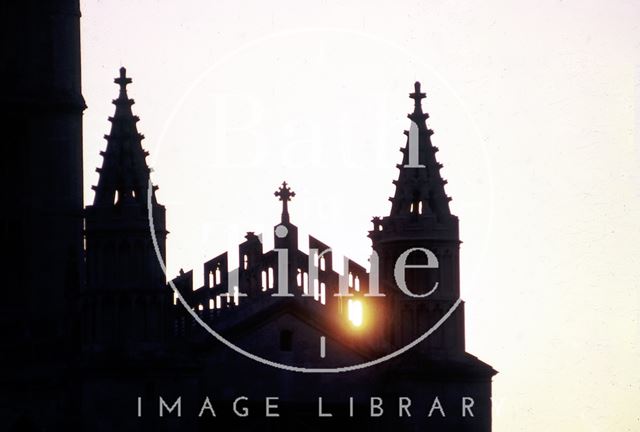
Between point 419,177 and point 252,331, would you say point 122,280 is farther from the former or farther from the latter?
point 419,177

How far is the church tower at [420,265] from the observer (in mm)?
105812

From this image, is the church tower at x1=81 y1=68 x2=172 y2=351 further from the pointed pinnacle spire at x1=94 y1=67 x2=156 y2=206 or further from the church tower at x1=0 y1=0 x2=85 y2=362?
the church tower at x1=0 y1=0 x2=85 y2=362

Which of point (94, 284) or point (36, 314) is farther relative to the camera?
point (36, 314)

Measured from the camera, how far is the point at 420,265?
348 ft

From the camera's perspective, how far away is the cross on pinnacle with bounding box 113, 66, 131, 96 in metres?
106

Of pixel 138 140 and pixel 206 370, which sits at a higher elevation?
pixel 138 140

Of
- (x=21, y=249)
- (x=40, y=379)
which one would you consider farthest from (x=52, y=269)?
(x=40, y=379)

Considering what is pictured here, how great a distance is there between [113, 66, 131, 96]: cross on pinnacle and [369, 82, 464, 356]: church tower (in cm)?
807

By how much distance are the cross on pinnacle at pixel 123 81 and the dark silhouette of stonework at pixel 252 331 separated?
6cm

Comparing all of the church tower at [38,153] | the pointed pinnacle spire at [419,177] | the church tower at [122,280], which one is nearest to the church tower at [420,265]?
the pointed pinnacle spire at [419,177]

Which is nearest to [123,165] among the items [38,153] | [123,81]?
[123,81]

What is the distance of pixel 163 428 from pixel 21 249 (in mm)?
13434

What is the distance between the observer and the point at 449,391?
106m

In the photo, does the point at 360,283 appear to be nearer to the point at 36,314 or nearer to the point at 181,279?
the point at 181,279
